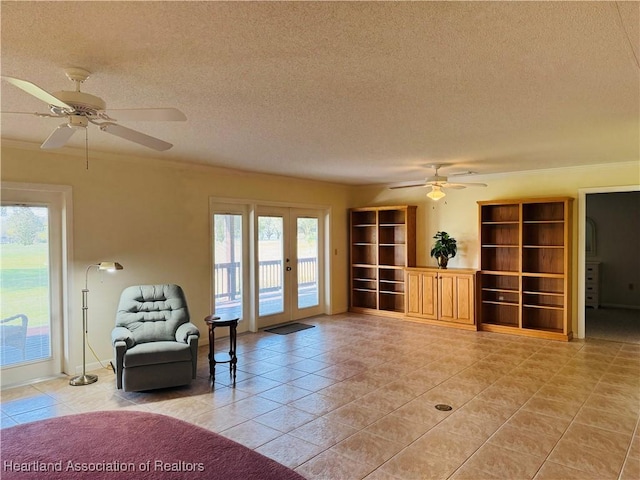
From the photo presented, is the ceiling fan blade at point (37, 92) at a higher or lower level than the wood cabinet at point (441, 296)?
higher

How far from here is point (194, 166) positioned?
593cm

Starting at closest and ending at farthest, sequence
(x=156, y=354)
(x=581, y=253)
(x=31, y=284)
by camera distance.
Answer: (x=156, y=354)
(x=31, y=284)
(x=581, y=253)

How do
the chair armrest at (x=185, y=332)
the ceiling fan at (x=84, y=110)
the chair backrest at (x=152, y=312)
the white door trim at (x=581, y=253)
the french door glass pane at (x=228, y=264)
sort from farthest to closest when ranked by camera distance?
the french door glass pane at (x=228, y=264) → the white door trim at (x=581, y=253) → the chair backrest at (x=152, y=312) → the chair armrest at (x=185, y=332) → the ceiling fan at (x=84, y=110)

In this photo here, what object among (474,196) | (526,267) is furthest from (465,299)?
(474,196)

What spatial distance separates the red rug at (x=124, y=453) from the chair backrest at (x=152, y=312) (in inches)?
75.3

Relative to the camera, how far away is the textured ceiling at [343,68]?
6.31 feet

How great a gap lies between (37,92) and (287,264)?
5.63 meters

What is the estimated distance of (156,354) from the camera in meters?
4.18

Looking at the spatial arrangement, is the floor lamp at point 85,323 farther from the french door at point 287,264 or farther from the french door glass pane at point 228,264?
the french door at point 287,264

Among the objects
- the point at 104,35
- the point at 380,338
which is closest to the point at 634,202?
the point at 380,338

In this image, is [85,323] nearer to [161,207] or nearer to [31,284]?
[31,284]

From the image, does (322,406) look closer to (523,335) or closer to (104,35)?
(104,35)

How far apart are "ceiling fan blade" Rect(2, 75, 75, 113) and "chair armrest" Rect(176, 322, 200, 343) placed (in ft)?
8.56

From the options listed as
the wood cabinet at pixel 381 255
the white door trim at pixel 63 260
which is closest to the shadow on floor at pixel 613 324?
the wood cabinet at pixel 381 255
